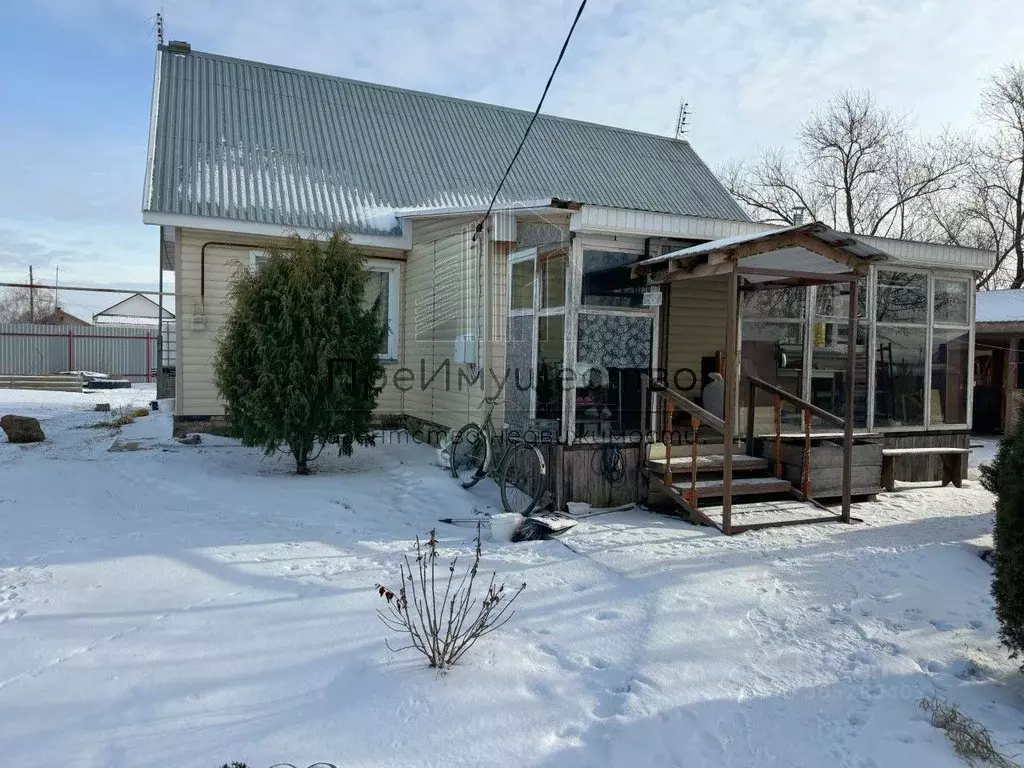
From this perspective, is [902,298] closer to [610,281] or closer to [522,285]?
[610,281]

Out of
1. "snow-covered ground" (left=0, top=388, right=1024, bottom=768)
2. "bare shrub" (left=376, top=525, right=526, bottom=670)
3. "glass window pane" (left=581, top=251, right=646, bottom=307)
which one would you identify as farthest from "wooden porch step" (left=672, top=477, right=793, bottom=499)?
"bare shrub" (left=376, top=525, right=526, bottom=670)

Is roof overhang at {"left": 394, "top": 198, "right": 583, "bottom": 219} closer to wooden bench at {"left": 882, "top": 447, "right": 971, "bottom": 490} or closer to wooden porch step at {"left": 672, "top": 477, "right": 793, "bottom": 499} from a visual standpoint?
wooden porch step at {"left": 672, "top": 477, "right": 793, "bottom": 499}

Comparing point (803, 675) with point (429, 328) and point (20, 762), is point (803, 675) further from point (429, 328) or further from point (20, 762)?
point (429, 328)

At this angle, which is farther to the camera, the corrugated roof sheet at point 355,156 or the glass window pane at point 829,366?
the corrugated roof sheet at point 355,156

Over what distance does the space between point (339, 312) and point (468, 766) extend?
604 centimetres

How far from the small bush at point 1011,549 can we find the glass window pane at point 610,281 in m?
3.95

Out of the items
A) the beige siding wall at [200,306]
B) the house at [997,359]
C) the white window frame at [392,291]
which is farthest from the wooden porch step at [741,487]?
the house at [997,359]

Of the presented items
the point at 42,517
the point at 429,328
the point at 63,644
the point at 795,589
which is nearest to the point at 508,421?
the point at 429,328

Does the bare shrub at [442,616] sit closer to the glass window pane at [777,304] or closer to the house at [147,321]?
the glass window pane at [777,304]

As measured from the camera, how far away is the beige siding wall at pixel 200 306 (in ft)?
33.1

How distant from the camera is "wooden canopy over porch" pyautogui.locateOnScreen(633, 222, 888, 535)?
20.3 feet

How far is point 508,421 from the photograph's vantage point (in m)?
8.09

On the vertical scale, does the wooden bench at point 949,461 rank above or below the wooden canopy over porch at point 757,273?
below

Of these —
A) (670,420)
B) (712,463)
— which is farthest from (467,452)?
(712,463)
